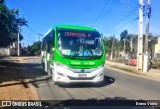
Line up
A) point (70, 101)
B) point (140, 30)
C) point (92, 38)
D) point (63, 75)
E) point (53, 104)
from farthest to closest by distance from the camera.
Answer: point (140, 30) < point (92, 38) < point (63, 75) < point (70, 101) < point (53, 104)

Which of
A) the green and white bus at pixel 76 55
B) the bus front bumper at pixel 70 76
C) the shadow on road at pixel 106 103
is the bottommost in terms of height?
the shadow on road at pixel 106 103

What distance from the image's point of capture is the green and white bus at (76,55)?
16156mm

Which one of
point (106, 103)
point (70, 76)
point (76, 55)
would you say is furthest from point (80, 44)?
point (106, 103)

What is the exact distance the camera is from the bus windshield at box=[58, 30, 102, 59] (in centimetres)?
1644

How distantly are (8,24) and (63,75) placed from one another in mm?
15371

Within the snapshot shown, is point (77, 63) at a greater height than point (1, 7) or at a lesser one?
lesser

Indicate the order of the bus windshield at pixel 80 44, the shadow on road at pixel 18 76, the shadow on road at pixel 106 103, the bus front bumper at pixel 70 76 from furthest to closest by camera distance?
the shadow on road at pixel 18 76 < the bus windshield at pixel 80 44 < the bus front bumper at pixel 70 76 < the shadow on road at pixel 106 103

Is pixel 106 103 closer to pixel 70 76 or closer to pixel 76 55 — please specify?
pixel 70 76

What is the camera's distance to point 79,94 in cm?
1426

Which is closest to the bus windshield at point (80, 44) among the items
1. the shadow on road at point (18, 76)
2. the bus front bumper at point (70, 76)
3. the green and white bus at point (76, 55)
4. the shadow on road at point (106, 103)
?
the green and white bus at point (76, 55)

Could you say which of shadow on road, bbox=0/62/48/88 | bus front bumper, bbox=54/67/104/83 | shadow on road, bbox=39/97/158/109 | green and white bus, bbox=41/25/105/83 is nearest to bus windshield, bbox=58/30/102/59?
green and white bus, bbox=41/25/105/83

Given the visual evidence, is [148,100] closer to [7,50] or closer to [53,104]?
[53,104]

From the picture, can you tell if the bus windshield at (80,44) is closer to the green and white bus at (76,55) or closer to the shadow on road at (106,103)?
the green and white bus at (76,55)

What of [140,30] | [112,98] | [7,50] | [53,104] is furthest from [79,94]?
[7,50]
